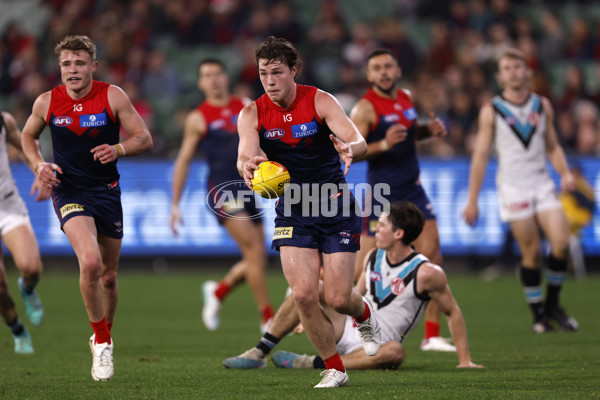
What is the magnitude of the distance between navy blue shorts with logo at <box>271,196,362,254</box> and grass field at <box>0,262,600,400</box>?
101cm

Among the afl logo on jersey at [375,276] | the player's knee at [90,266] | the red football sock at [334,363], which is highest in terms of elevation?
the player's knee at [90,266]

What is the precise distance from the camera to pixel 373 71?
9.23 meters

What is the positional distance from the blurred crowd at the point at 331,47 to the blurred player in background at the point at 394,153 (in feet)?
27.4

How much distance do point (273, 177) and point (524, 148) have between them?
500cm

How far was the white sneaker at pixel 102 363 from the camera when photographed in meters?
7.00

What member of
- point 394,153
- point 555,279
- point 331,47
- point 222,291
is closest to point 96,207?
point 394,153

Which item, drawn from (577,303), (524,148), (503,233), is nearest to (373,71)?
(524,148)

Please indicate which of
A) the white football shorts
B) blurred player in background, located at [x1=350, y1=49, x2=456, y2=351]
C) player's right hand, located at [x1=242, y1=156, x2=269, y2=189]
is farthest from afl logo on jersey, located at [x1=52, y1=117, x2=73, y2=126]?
the white football shorts

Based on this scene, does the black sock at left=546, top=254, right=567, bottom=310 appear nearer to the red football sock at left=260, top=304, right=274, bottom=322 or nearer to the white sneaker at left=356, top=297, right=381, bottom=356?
the red football sock at left=260, top=304, right=274, bottom=322

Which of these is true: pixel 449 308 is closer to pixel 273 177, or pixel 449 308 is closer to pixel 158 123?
pixel 273 177

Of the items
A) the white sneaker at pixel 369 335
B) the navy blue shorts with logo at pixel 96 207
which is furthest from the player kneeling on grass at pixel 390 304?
the navy blue shorts with logo at pixel 96 207

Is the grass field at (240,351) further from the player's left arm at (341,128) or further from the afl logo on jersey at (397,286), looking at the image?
the player's left arm at (341,128)

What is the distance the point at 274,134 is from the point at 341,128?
51 centimetres

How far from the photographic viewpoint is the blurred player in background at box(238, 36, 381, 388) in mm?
6488
